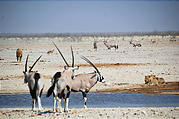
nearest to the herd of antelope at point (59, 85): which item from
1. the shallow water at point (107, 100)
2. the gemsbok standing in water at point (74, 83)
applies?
the gemsbok standing in water at point (74, 83)

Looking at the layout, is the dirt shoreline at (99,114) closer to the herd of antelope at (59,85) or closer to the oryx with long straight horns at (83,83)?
the herd of antelope at (59,85)

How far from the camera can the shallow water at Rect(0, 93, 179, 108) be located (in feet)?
41.8

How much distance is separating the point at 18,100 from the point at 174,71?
9604 millimetres

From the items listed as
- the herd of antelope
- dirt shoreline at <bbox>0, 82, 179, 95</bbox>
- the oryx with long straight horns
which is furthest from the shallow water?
the herd of antelope

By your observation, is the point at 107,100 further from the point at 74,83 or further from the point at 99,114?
the point at 99,114

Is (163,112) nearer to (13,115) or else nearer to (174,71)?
(13,115)

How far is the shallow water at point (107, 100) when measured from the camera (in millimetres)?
12742

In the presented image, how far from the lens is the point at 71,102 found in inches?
525

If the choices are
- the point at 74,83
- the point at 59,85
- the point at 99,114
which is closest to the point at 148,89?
the point at 74,83

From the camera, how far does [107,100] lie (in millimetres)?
13742

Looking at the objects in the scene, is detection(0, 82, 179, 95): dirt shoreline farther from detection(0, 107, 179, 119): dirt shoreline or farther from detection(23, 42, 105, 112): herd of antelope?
detection(0, 107, 179, 119): dirt shoreline

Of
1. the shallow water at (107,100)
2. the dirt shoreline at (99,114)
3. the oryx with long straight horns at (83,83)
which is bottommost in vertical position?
the shallow water at (107,100)

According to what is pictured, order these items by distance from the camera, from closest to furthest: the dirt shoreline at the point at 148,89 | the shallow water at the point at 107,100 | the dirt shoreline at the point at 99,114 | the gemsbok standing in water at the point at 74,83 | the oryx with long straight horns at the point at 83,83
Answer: the dirt shoreline at the point at 99,114 < the gemsbok standing in water at the point at 74,83 < the oryx with long straight horns at the point at 83,83 < the shallow water at the point at 107,100 < the dirt shoreline at the point at 148,89

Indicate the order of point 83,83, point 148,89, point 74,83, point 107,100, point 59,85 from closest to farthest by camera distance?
point 59,85 → point 74,83 → point 83,83 → point 107,100 → point 148,89
